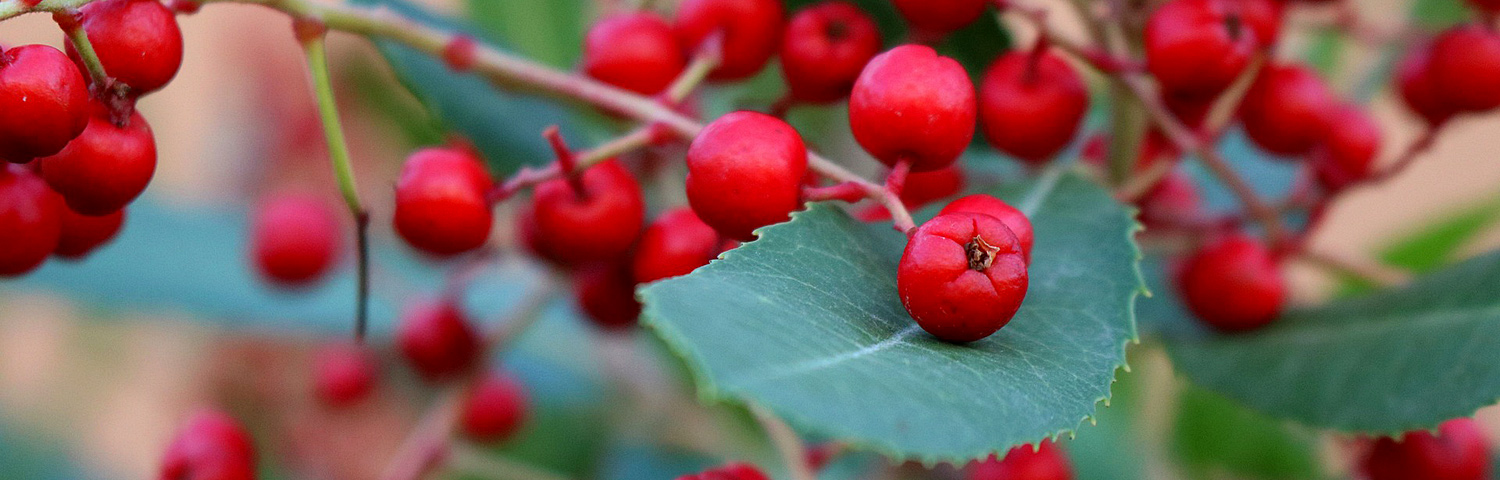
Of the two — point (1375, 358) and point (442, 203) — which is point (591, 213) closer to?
point (442, 203)

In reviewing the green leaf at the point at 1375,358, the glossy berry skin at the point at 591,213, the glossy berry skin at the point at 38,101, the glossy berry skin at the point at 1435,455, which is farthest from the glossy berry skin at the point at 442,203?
the glossy berry skin at the point at 1435,455

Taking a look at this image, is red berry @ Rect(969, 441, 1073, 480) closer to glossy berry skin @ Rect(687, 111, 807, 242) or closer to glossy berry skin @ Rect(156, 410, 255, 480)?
glossy berry skin @ Rect(687, 111, 807, 242)

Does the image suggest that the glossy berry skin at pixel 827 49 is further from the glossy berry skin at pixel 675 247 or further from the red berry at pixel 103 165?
the red berry at pixel 103 165

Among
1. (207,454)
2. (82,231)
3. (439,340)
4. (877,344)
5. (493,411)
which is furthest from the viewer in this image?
(493,411)

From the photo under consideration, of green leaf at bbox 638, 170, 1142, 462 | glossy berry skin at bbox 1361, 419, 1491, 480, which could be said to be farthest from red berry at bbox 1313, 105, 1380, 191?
green leaf at bbox 638, 170, 1142, 462

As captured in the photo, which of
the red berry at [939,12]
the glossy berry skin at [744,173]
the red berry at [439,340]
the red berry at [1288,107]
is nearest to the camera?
the glossy berry skin at [744,173]

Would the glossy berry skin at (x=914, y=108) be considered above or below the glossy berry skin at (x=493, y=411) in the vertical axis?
above

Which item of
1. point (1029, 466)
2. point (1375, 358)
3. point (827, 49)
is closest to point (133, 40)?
point (827, 49)
